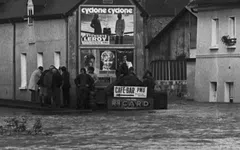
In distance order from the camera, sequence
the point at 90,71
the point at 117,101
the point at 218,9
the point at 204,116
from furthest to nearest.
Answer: the point at 218,9 < the point at 90,71 < the point at 117,101 < the point at 204,116

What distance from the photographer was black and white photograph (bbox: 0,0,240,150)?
34700 millimetres

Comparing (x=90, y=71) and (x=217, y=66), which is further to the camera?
(x=217, y=66)

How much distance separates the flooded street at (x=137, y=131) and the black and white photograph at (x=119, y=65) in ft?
0.18

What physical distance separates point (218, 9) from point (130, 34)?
217 inches

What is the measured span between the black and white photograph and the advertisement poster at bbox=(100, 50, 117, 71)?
0.05 metres

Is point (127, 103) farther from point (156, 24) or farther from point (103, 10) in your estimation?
point (156, 24)

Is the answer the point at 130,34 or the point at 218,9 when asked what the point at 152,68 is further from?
the point at 218,9

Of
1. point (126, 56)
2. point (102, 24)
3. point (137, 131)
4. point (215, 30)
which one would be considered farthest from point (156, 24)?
point (137, 131)

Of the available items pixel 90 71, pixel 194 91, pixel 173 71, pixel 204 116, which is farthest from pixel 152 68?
pixel 204 116

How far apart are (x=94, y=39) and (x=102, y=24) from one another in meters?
0.83

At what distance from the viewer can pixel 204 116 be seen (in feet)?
114

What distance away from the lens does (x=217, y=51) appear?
49.3m

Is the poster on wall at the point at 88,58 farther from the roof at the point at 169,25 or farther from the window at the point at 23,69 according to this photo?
the window at the point at 23,69

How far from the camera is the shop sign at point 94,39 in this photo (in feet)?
169
